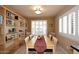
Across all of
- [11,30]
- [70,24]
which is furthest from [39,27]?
[11,30]

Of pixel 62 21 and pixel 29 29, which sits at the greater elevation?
pixel 62 21

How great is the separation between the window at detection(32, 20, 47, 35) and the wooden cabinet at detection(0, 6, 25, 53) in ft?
0.89

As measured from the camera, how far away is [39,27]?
7.55ft

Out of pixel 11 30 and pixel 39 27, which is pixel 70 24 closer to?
pixel 39 27

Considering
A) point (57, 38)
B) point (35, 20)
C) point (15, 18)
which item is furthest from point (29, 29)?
point (57, 38)

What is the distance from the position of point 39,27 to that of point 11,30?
0.85 metres

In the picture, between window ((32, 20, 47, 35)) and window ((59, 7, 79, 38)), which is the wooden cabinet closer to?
window ((32, 20, 47, 35))

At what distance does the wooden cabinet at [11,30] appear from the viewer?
101 inches

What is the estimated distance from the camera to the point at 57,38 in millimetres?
2609

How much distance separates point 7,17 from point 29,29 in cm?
61

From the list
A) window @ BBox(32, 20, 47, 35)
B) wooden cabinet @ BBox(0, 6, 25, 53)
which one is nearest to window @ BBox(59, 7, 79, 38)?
window @ BBox(32, 20, 47, 35)
